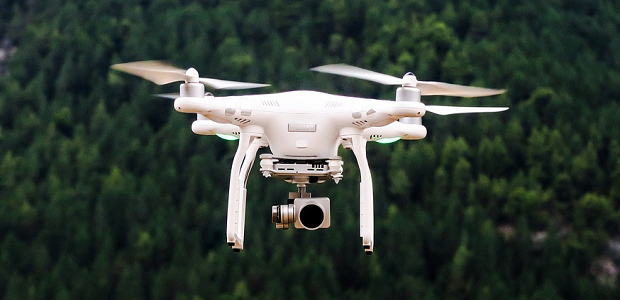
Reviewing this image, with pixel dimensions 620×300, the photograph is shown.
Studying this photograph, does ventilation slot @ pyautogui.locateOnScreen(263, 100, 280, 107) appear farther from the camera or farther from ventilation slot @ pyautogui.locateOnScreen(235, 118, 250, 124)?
the camera

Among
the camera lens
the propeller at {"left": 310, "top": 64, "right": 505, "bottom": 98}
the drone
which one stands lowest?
the camera lens

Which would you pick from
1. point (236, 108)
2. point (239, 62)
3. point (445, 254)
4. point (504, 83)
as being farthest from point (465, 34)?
point (236, 108)

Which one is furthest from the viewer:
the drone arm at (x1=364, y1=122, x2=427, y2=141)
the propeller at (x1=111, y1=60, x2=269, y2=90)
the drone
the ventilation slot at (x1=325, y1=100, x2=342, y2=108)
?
the drone arm at (x1=364, y1=122, x2=427, y2=141)

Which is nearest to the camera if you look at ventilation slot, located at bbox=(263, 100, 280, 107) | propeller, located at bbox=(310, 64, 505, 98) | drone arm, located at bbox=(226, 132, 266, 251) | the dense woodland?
drone arm, located at bbox=(226, 132, 266, 251)

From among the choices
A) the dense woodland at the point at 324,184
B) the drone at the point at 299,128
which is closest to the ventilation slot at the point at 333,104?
the drone at the point at 299,128

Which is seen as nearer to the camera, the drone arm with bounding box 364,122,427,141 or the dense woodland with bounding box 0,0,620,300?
the drone arm with bounding box 364,122,427,141

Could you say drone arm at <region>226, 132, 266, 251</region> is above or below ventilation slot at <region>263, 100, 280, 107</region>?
below

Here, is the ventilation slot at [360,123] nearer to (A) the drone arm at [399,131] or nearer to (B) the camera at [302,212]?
(A) the drone arm at [399,131]

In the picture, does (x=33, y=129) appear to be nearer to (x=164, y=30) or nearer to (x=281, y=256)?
(x=164, y=30)
